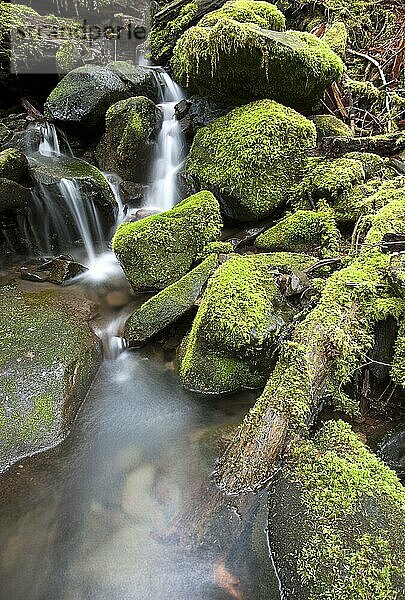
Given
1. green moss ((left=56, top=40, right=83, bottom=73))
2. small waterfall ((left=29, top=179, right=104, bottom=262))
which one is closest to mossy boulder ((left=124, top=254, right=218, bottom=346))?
small waterfall ((left=29, top=179, right=104, bottom=262))

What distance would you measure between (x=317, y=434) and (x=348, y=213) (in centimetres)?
321

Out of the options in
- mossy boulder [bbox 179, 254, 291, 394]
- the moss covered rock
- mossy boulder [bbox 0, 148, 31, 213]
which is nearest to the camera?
mossy boulder [bbox 179, 254, 291, 394]

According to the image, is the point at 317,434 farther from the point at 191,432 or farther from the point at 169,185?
the point at 169,185

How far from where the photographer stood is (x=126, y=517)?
9.28ft

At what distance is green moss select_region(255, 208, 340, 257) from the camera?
504 centimetres

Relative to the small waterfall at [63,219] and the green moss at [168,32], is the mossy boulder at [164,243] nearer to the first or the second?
the small waterfall at [63,219]

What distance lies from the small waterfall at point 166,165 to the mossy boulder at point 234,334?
345cm

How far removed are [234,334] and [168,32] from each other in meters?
8.61

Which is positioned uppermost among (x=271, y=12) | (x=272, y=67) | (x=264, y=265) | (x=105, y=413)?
(x=271, y=12)

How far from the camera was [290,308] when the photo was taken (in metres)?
3.99

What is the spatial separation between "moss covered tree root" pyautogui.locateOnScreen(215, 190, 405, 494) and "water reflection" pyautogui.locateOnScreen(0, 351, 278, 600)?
0.83 feet

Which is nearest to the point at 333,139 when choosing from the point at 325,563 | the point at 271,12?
the point at 271,12

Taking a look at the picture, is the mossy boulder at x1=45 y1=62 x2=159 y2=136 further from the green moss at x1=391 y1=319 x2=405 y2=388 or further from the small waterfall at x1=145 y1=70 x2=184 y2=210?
the green moss at x1=391 y1=319 x2=405 y2=388

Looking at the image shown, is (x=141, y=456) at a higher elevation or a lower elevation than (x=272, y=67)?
lower
